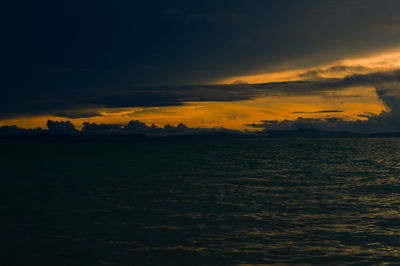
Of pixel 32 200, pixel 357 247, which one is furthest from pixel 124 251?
pixel 32 200

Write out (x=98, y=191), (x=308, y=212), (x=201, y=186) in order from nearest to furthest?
(x=308, y=212), (x=98, y=191), (x=201, y=186)

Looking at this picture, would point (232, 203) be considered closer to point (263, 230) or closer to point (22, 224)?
point (263, 230)

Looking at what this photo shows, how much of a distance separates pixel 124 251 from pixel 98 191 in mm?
14856

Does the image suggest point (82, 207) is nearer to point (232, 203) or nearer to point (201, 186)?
point (232, 203)

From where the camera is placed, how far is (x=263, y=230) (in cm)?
1367

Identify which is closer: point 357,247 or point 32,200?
point 357,247

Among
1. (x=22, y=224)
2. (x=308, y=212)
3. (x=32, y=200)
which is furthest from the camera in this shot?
(x=32, y=200)

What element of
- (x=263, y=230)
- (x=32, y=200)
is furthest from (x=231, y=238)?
(x=32, y=200)

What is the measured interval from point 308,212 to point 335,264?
705 centimetres

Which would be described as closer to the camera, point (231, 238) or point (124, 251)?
point (124, 251)

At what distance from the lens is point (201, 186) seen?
2772 centimetres

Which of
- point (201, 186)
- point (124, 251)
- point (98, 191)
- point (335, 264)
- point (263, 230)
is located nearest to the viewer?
point (335, 264)

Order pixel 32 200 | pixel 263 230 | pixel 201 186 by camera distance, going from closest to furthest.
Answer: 1. pixel 263 230
2. pixel 32 200
3. pixel 201 186

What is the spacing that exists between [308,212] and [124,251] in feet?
29.7
